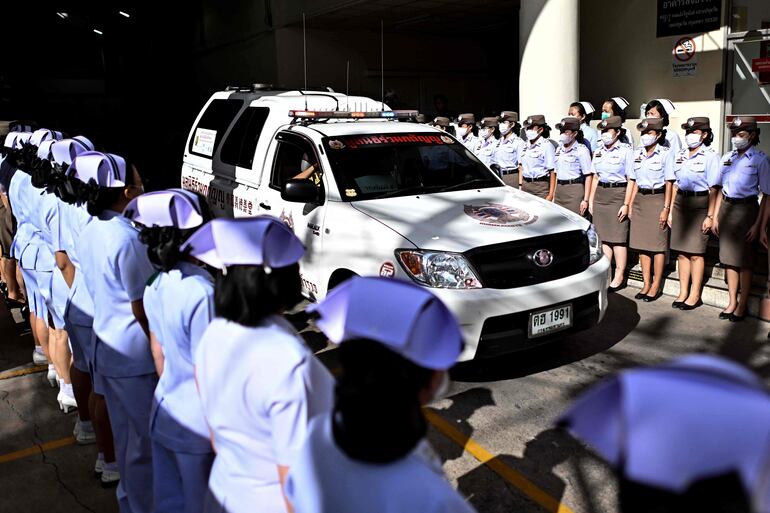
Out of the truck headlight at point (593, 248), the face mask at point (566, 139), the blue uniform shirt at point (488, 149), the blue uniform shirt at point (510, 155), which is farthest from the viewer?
the blue uniform shirt at point (488, 149)

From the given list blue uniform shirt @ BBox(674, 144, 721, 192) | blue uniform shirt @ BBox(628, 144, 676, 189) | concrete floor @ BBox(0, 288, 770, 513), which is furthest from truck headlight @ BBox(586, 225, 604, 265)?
blue uniform shirt @ BBox(628, 144, 676, 189)

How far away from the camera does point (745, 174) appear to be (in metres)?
6.07

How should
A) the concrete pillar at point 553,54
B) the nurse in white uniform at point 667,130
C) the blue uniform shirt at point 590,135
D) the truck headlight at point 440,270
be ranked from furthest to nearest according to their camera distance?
1. the concrete pillar at point 553,54
2. the blue uniform shirt at point 590,135
3. the nurse in white uniform at point 667,130
4. the truck headlight at point 440,270

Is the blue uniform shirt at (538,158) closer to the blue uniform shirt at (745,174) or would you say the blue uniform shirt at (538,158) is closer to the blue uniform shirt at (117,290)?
the blue uniform shirt at (745,174)

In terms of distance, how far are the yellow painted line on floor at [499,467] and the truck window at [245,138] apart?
350cm

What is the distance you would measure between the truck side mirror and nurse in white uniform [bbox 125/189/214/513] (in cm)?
267

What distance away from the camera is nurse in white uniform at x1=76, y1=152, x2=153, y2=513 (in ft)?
10.0

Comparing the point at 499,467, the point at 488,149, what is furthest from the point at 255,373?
the point at 488,149

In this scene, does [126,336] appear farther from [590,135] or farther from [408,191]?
[590,135]

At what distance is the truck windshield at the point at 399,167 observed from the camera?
5.65 metres

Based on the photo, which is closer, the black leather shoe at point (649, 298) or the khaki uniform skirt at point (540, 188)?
the black leather shoe at point (649, 298)

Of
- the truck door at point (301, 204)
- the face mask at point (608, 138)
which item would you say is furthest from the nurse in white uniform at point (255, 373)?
the face mask at point (608, 138)

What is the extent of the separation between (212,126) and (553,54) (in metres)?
5.42

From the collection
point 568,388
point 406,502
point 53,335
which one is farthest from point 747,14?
point 406,502
